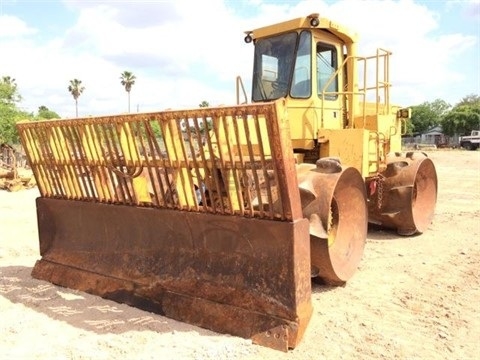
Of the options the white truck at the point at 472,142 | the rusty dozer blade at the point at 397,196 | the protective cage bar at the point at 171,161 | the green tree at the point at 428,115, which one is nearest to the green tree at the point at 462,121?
the green tree at the point at 428,115

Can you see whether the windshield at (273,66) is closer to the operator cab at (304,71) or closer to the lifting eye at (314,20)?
the operator cab at (304,71)

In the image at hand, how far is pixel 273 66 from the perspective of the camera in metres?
5.67

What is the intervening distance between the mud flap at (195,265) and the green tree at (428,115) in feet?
222

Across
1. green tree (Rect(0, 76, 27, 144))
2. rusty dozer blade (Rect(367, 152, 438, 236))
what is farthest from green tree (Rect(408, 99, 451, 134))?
rusty dozer blade (Rect(367, 152, 438, 236))

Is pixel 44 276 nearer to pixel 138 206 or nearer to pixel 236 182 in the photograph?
pixel 138 206

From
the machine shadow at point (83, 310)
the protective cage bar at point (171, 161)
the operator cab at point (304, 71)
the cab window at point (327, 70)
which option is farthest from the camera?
the cab window at point (327, 70)

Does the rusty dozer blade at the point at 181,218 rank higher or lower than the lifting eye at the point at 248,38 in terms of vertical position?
lower

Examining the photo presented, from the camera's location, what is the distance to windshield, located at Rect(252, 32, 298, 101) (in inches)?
214

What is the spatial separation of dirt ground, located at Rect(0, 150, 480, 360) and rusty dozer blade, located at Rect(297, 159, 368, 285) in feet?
0.80

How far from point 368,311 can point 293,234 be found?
1.23 meters

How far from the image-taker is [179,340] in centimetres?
336

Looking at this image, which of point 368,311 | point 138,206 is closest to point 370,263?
point 368,311

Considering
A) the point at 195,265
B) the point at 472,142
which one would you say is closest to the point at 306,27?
the point at 195,265

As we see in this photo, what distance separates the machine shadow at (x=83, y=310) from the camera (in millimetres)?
3623
